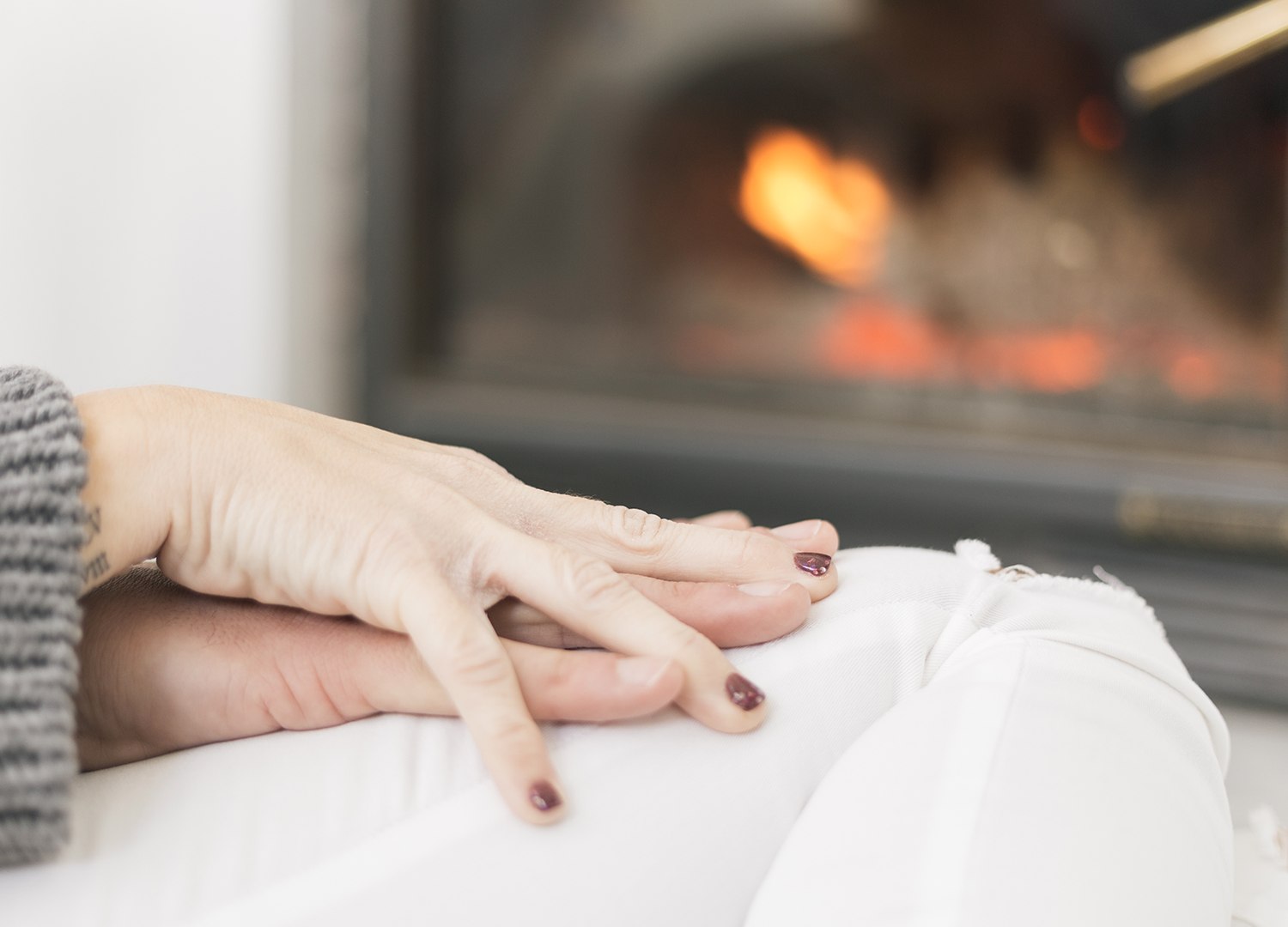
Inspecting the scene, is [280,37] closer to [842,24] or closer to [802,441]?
[842,24]

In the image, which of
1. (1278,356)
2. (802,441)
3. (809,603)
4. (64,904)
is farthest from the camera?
(802,441)

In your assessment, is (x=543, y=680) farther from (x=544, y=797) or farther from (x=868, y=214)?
(x=868, y=214)

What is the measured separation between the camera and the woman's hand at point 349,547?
16.9 inches

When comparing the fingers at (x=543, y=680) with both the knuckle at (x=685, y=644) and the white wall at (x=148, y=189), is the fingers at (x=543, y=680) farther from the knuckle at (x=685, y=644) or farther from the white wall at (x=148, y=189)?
the white wall at (x=148, y=189)

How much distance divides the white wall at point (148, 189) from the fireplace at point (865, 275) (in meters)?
0.18

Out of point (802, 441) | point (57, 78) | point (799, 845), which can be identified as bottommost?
point (802, 441)

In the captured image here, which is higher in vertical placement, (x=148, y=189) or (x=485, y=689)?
(x=148, y=189)

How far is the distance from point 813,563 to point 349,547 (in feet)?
0.69

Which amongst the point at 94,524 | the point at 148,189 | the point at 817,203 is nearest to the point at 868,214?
the point at 817,203

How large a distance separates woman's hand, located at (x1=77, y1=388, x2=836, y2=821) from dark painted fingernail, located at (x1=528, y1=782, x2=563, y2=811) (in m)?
0.03

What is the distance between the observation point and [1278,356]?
1.53 meters

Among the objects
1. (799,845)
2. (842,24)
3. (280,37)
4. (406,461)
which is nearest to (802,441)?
(842,24)

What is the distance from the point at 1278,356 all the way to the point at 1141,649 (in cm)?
130

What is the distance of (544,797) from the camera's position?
384 mm
